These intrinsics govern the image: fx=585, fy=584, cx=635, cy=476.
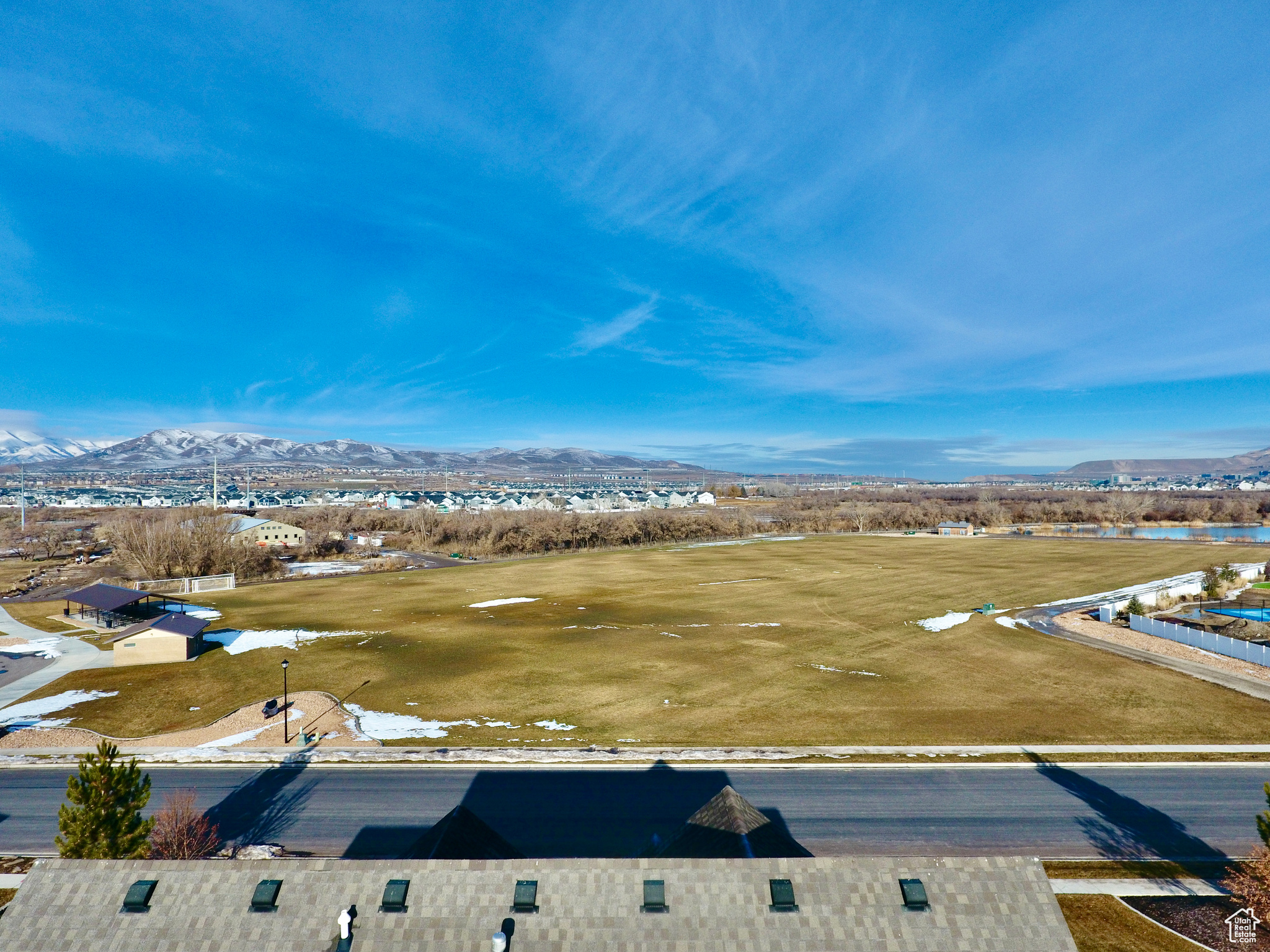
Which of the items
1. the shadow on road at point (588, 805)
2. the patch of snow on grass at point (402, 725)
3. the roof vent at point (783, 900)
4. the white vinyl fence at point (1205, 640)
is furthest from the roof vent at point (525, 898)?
the white vinyl fence at point (1205, 640)

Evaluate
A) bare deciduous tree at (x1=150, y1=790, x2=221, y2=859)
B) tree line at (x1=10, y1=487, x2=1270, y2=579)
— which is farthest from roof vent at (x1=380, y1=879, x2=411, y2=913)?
tree line at (x1=10, y1=487, x2=1270, y2=579)

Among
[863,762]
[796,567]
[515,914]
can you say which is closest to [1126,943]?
[863,762]

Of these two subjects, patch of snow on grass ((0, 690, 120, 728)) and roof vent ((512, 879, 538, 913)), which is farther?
patch of snow on grass ((0, 690, 120, 728))

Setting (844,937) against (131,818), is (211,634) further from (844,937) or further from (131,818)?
(844,937)

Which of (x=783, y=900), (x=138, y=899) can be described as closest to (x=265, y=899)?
(x=138, y=899)

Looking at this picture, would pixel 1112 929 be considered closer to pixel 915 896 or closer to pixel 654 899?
pixel 915 896

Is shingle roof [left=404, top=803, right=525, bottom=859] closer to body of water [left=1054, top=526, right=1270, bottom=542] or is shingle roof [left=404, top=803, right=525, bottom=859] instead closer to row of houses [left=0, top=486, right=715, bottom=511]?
row of houses [left=0, top=486, right=715, bottom=511]

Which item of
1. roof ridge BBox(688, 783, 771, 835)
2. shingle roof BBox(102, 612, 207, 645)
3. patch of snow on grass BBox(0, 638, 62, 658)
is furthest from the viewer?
patch of snow on grass BBox(0, 638, 62, 658)
